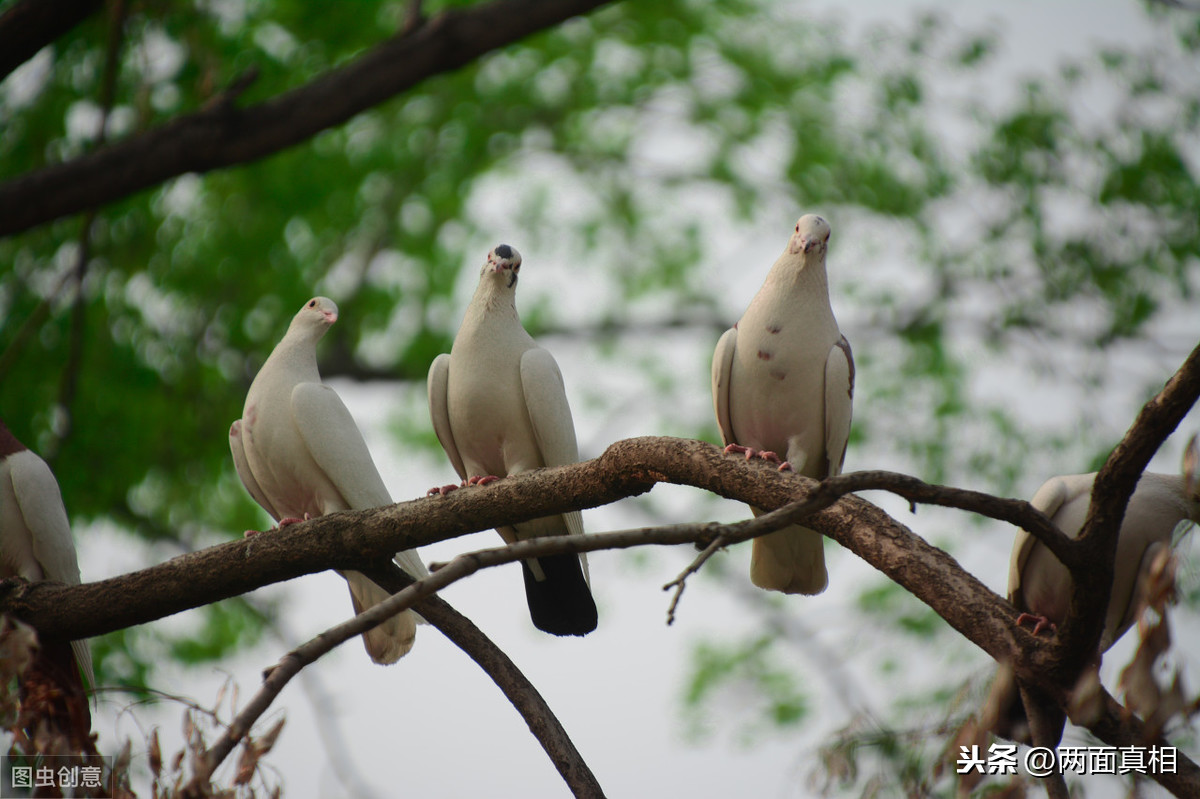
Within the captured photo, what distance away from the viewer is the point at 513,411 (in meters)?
4.93

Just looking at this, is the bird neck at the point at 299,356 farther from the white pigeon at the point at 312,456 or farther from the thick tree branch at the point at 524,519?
the thick tree branch at the point at 524,519

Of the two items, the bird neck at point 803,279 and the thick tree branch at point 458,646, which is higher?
the bird neck at point 803,279

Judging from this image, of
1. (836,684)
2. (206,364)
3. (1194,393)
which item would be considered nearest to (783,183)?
(836,684)

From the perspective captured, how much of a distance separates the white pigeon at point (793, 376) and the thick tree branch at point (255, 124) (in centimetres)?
249

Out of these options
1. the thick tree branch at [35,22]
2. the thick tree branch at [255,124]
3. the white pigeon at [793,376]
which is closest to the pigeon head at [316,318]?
the thick tree branch at [255,124]

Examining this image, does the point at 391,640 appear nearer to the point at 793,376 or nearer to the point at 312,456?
the point at 312,456

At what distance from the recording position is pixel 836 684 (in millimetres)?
11070

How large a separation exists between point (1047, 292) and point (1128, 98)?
199cm

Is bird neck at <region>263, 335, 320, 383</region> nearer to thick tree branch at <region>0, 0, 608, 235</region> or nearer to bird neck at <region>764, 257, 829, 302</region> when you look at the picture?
thick tree branch at <region>0, 0, 608, 235</region>

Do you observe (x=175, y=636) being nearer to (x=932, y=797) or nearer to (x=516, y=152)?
(x=516, y=152)

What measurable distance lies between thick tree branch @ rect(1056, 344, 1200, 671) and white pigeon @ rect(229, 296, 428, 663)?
2.85 metres

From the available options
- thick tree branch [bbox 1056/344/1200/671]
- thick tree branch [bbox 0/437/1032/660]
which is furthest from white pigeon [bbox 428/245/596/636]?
thick tree branch [bbox 1056/344/1200/671]

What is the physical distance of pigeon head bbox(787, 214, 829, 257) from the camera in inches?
184

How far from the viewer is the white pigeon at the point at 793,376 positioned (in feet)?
15.3
